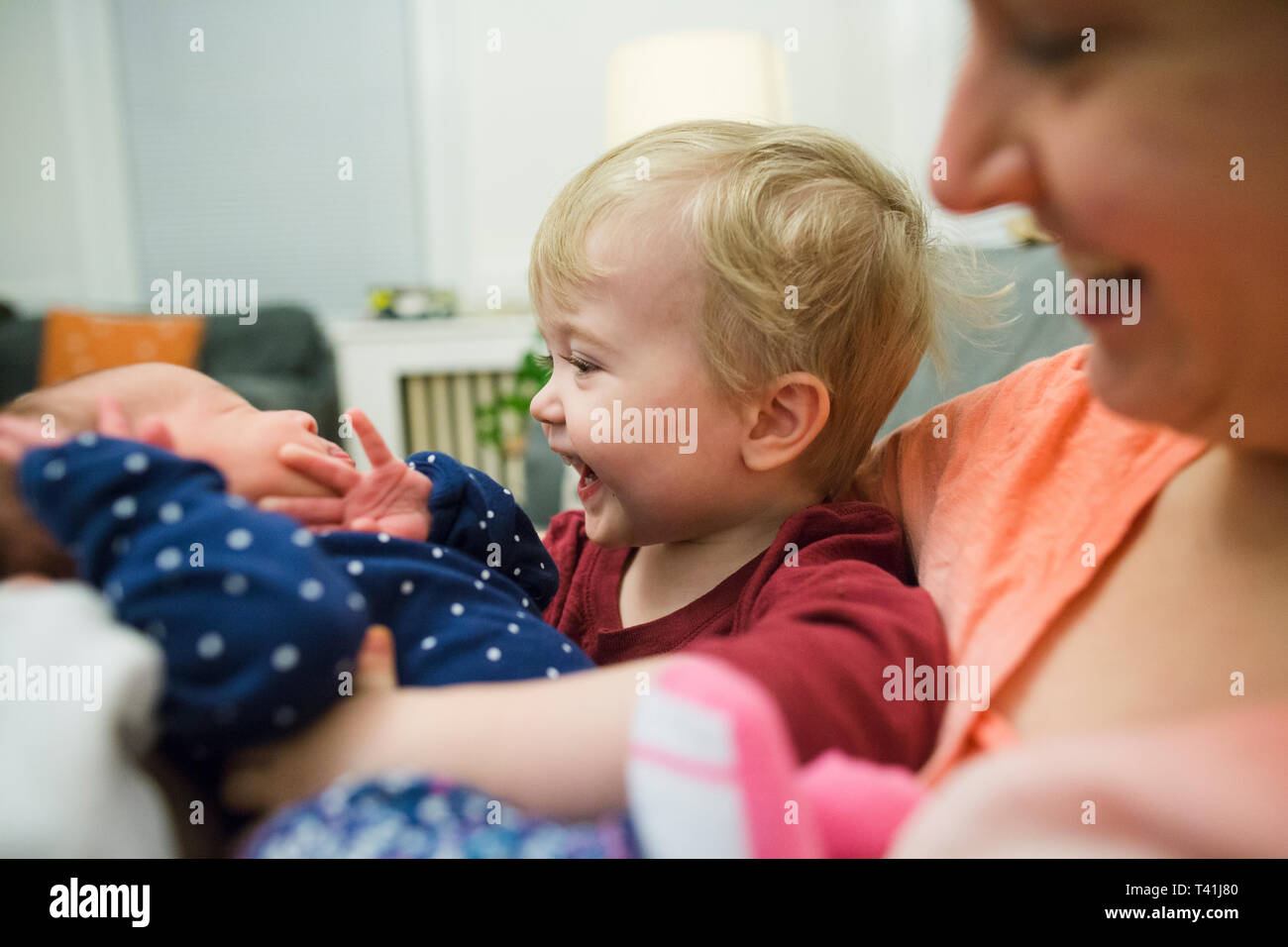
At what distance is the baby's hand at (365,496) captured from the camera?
612 millimetres

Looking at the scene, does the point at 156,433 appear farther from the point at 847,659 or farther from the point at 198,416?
the point at 847,659

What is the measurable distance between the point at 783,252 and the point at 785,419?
14 cm

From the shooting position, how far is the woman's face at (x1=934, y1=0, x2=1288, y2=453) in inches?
13.5

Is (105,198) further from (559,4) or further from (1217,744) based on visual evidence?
(1217,744)

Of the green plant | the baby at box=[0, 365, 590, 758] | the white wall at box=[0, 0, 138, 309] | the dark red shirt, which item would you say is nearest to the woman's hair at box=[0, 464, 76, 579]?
the baby at box=[0, 365, 590, 758]

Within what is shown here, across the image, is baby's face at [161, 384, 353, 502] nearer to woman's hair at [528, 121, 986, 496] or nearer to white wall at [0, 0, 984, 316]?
woman's hair at [528, 121, 986, 496]

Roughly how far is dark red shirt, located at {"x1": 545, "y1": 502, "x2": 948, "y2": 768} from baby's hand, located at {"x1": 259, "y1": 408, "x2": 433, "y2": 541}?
0.68 ft

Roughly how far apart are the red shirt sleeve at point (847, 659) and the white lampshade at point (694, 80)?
147 cm

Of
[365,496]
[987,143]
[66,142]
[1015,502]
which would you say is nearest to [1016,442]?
[1015,502]

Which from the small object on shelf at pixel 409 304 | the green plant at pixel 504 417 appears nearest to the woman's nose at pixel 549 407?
the green plant at pixel 504 417

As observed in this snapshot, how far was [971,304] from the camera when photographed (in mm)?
951

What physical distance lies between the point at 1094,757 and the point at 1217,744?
0.05 metres

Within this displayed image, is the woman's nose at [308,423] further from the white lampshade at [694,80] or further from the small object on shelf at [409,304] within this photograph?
the small object on shelf at [409,304]

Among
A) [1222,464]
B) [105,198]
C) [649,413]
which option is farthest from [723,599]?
[105,198]
